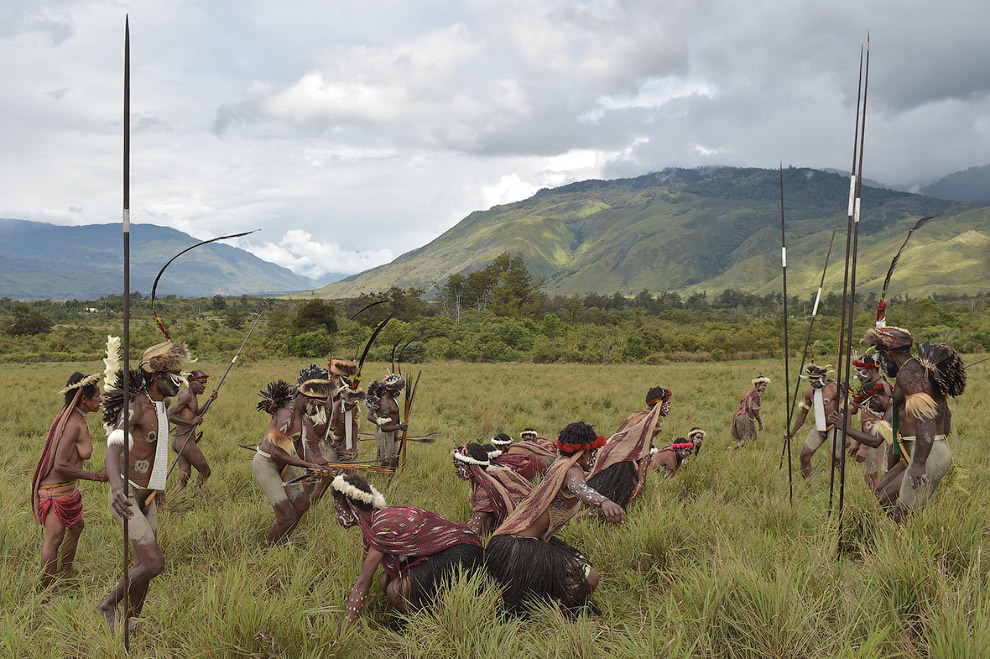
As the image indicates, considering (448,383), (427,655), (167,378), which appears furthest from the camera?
(448,383)

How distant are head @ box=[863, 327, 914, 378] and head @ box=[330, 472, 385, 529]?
168 inches

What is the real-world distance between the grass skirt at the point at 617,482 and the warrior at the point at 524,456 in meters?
0.54

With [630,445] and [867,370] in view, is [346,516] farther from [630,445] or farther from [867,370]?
[867,370]

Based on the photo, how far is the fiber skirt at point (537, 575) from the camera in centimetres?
392

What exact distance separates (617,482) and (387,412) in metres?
3.50

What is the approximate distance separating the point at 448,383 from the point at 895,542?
1692 cm

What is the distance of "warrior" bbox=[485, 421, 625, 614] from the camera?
3.92 meters

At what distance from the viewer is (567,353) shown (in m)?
35.9

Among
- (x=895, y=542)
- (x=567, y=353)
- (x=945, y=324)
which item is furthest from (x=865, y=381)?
(x=945, y=324)

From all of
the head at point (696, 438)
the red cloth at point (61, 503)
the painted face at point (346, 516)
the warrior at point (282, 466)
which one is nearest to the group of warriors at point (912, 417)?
the head at point (696, 438)

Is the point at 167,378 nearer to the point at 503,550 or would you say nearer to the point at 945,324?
the point at 503,550

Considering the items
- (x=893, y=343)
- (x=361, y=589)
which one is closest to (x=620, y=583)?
(x=361, y=589)

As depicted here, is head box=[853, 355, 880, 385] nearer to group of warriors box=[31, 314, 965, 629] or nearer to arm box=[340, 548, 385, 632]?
group of warriors box=[31, 314, 965, 629]

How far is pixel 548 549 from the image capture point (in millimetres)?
3971
